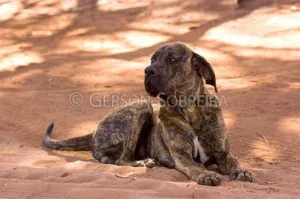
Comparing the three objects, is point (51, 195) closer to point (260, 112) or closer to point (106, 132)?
point (106, 132)

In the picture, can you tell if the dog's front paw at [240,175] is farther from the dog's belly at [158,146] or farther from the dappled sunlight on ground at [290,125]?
the dappled sunlight on ground at [290,125]

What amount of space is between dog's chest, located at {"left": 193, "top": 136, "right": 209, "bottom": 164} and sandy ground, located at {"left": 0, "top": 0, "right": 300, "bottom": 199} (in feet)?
1.16

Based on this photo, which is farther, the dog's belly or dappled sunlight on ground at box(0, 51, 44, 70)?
dappled sunlight on ground at box(0, 51, 44, 70)

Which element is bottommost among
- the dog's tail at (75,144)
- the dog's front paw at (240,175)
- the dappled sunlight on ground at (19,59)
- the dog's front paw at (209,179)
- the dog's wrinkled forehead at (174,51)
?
the dappled sunlight on ground at (19,59)

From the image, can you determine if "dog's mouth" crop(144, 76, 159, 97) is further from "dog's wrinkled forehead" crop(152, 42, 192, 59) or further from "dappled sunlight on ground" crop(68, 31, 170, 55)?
"dappled sunlight on ground" crop(68, 31, 170, 55)

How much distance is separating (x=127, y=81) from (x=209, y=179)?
495 cm

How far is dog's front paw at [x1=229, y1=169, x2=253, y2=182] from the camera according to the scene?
15.4ft

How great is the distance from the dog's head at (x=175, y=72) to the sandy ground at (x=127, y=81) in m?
0.75

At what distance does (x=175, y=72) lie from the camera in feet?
16.8

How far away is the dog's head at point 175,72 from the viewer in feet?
16.5

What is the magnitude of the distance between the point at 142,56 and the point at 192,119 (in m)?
5.82

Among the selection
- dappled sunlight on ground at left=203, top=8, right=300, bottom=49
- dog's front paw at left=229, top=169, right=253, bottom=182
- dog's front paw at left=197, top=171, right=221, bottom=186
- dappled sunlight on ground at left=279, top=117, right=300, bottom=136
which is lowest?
dappled sunlight on ground at left=203, top=8, right=300, bottom=49

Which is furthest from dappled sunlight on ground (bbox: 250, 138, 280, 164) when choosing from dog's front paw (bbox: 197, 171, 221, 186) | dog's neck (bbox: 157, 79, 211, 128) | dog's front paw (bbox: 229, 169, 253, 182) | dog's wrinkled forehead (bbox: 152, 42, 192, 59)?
dog's wrinkled forehead (bbox: 152, 42, 192, 59)

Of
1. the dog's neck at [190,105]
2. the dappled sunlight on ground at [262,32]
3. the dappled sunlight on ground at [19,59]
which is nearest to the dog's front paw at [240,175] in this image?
the dog's neck at [190,105]
